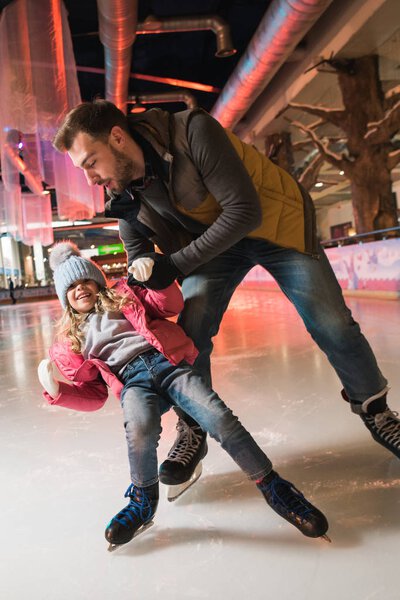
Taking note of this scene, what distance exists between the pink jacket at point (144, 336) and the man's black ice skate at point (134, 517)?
227mm

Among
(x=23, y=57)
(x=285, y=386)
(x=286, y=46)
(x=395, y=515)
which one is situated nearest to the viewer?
(x=395, y=515)

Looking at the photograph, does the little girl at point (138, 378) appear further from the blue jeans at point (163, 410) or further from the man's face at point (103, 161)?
the man's face at point (103, 161)

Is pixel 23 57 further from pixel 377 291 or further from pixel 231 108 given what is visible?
pixel 377 291

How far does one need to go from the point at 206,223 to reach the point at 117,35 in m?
4.20

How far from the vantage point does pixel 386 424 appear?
117 cm

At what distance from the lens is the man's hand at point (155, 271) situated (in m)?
1.04

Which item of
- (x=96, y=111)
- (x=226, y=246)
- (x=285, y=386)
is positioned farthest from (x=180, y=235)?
(x=285, y=386)

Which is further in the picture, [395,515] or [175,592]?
[395,515]

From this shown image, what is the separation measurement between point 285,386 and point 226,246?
1.07 m

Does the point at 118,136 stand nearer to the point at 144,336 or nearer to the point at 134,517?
the point at 144,336

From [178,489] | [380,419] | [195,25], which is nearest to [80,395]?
[178,489]

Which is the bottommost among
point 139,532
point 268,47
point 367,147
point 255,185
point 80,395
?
point 139,532

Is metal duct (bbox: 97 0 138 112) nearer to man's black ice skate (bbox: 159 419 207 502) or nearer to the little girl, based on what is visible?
the little girl

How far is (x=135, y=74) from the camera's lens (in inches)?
277
